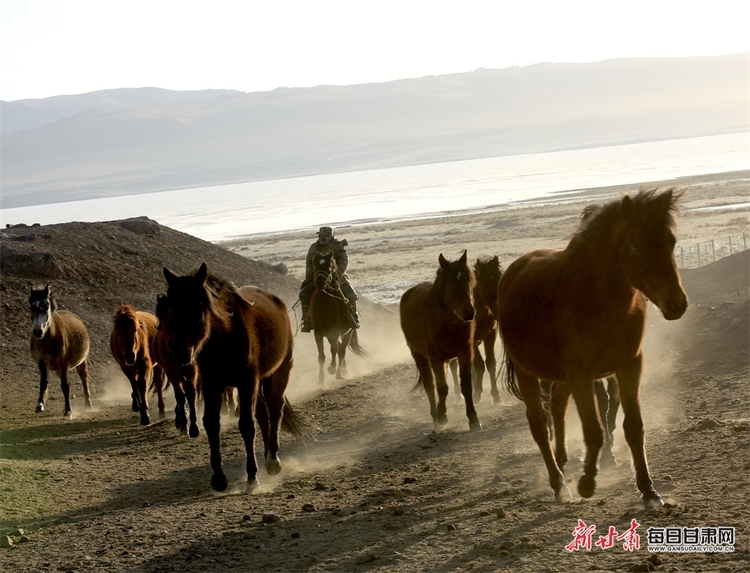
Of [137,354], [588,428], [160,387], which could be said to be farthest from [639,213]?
[160,387]

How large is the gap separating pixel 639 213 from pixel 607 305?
773 millimetres

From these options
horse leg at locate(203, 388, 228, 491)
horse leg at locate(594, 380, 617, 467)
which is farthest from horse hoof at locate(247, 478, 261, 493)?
horse leg at locate(594, 380, 617, 467)

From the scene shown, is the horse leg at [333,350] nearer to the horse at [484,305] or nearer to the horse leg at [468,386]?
the horse at [484,305]

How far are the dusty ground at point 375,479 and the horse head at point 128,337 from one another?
1220 mm

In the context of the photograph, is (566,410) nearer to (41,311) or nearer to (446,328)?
(446,328)

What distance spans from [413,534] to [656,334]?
11.0 meters

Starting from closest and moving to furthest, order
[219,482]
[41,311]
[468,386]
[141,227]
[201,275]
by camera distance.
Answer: [201,275]
[219,482]
[468,386]
[41,311]
[141,227]

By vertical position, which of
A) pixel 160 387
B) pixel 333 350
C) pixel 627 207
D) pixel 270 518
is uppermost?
pixel 627 207

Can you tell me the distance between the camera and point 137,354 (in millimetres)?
16344

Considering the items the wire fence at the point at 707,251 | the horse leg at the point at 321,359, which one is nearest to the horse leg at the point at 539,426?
the horse leg at the point at 321,359

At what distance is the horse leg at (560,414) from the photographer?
8.62 meters

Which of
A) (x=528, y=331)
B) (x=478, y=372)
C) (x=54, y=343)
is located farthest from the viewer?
(x=54, y=343)

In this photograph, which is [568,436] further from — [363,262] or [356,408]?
[363,262]

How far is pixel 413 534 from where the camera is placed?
7.70 metres
